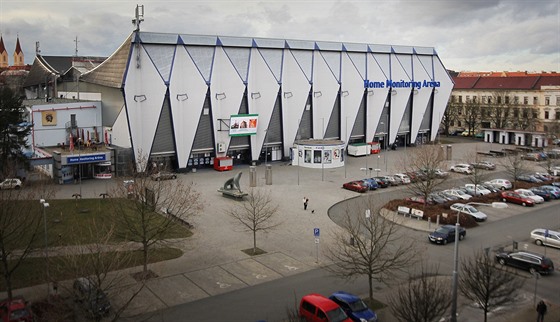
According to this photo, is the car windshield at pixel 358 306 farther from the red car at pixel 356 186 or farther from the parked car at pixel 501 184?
the parked car at pixel 501 184

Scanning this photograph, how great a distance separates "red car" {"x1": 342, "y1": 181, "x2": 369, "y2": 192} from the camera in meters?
41.8

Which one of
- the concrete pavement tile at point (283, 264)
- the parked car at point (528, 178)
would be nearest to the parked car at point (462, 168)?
the parked car at point (528, 178)

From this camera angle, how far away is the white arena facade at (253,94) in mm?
47688

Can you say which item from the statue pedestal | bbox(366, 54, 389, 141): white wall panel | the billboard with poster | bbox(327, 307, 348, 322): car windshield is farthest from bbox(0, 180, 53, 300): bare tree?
bbox(366, 54, 389, 141): white wall panel

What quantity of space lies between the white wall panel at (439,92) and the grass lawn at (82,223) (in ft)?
166

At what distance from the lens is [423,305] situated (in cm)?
1498

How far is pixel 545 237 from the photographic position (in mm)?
28203

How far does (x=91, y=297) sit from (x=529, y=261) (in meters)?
19.4

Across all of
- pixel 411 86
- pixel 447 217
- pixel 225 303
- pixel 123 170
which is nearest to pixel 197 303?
pixel 225 303

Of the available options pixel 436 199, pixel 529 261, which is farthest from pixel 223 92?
pixel 529 261

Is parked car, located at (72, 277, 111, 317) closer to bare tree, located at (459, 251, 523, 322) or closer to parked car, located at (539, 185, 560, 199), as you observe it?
bare tree, located at (459, 251, 523, 322)

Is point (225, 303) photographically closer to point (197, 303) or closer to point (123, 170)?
point (197, 303)

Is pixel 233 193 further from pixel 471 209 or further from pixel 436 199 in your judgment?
pixel 471 209

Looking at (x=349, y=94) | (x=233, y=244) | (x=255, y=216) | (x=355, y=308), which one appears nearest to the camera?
(x=355, y=308)
